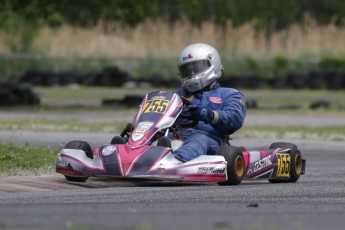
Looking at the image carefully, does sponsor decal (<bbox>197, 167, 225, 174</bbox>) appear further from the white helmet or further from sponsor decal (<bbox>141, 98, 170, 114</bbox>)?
the white helmet

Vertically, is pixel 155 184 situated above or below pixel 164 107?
below

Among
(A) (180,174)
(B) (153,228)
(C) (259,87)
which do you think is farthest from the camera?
(C) (259,87)

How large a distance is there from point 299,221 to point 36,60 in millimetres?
32493

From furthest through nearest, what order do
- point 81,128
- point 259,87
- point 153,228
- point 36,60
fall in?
point 36,60
point 259,87
point 81,128
point 153,228

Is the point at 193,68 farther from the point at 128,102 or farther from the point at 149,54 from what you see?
the point at 149,54

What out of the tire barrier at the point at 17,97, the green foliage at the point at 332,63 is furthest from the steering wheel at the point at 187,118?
the green foliage at the point at 332,63

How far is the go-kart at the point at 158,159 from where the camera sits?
32.4 ft

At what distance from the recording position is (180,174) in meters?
9.90

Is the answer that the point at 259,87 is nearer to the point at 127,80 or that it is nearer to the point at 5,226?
the point at 127,80

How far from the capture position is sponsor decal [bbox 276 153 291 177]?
10.9m

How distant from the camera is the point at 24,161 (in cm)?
1134

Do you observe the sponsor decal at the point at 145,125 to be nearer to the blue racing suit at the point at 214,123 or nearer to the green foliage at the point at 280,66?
the blue racing suit at the point at 214,123

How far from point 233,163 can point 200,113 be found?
25.4 inches

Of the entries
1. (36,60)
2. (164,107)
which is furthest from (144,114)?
(36,60)
